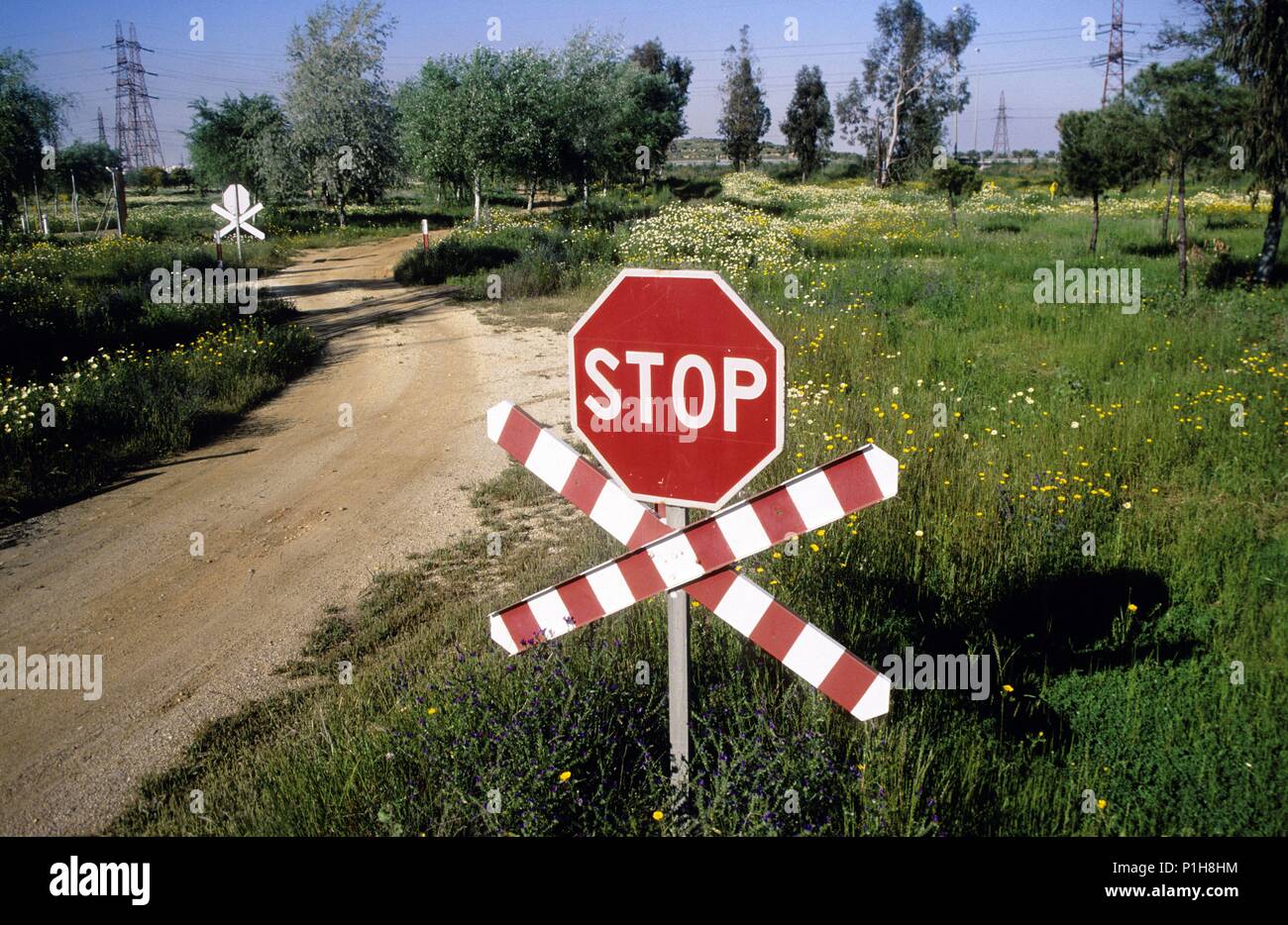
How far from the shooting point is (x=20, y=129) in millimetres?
26594

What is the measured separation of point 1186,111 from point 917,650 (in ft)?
53.0

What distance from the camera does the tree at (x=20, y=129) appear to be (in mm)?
23750

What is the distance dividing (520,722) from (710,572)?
3.74 feet

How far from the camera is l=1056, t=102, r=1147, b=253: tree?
17.2m

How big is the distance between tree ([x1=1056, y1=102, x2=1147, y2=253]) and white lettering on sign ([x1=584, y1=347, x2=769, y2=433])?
59.5ft

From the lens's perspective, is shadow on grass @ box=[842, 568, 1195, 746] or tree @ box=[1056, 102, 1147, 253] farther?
tree @ box=[1056, 102, 1147, 253]

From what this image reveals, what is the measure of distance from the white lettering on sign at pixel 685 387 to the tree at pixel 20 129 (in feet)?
89.6

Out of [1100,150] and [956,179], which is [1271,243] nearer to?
[1100,150]

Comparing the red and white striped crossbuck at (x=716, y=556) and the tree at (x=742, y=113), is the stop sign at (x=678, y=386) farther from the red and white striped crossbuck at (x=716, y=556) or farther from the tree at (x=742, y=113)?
the tree at (x=742, y=113)

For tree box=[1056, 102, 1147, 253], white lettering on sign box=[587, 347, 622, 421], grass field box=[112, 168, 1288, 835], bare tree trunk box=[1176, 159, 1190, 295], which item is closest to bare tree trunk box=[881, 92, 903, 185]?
tree box=[1056, 102, 1147, 253]

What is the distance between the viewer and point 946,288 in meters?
14.6

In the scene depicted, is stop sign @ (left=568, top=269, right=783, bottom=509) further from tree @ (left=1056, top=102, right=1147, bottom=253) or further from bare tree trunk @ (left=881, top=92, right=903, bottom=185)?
bare tree trunk @ (left=881, top=92, right=903, bottom=185)
